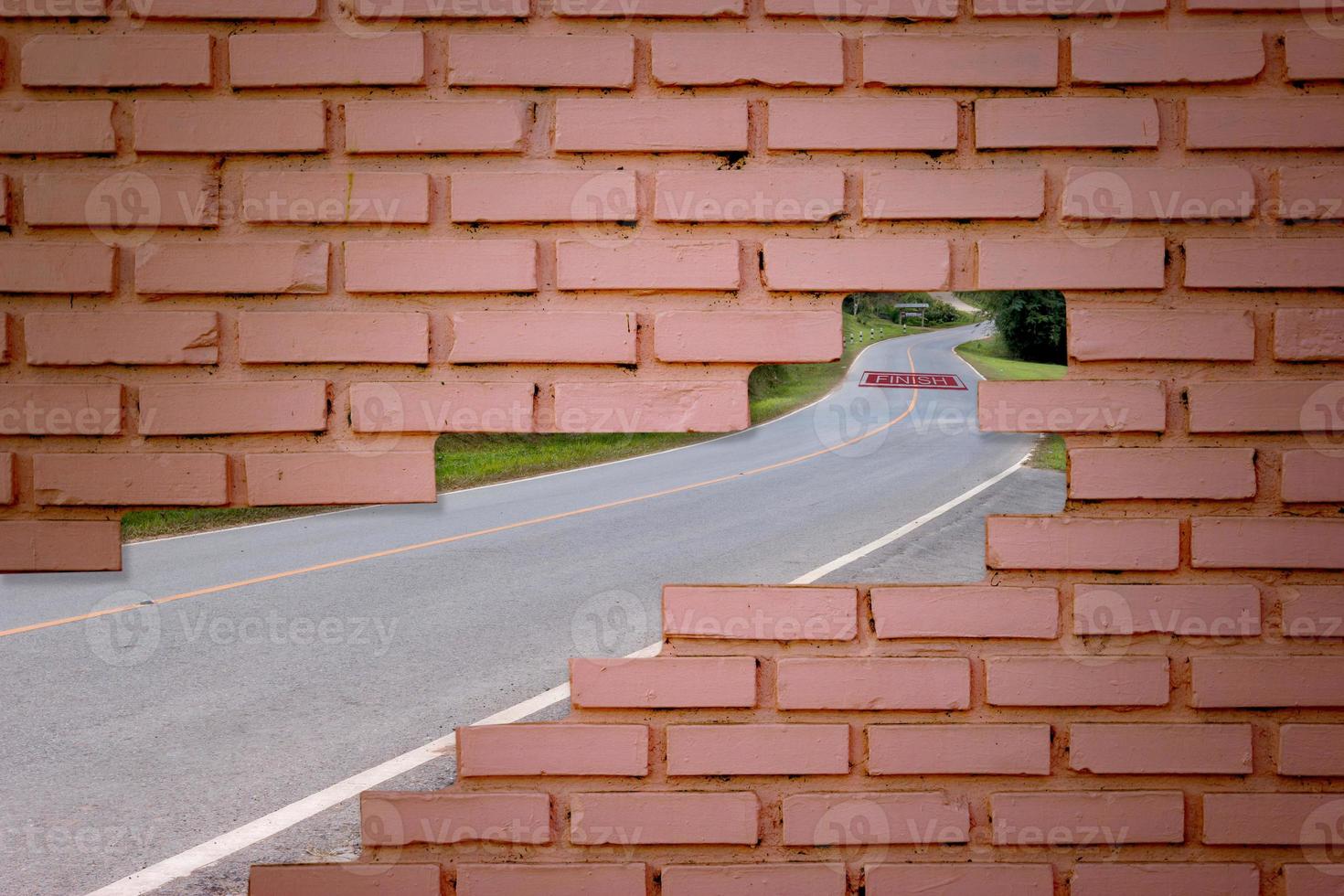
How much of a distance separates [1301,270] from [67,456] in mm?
2447

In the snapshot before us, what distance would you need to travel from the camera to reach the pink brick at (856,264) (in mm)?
1696

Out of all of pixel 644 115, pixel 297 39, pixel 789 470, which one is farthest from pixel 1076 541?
pixel 789 470

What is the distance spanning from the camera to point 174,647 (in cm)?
543

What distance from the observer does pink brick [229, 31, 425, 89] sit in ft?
5.52

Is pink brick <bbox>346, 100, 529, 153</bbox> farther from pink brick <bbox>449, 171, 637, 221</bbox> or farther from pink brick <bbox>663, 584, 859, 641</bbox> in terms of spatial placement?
pink brick <bbox>663, 584, 859, 641</bbox>

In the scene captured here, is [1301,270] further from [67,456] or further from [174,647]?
[174,647]

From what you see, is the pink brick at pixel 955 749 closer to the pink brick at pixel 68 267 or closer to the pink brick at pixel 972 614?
the pink brick at pixel 972 614

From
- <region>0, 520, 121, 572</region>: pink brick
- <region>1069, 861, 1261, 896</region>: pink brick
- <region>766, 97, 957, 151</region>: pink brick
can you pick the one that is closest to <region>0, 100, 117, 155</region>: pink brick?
<region>0, 520, 121, 572</region>: pink brick

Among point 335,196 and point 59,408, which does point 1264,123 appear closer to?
point 335,196

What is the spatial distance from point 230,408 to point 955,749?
5.18ft

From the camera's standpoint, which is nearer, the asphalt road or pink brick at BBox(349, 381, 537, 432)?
pink brick at BBox(349, 381, 537, 432)

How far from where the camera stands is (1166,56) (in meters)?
1.69

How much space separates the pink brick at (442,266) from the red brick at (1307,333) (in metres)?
1.46

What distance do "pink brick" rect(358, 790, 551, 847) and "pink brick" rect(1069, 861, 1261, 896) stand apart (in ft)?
3.61
